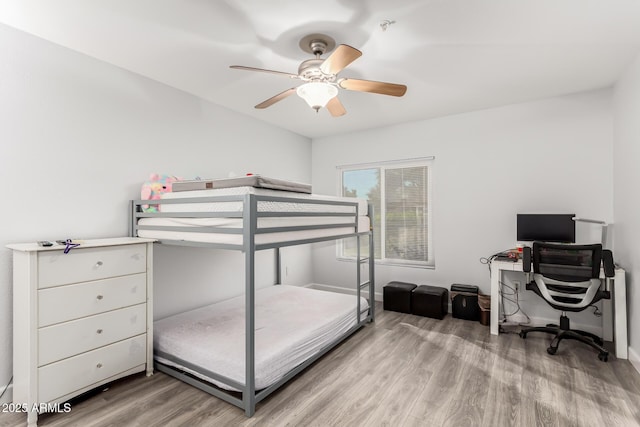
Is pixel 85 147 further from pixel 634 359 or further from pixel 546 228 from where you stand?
pixel 634 359

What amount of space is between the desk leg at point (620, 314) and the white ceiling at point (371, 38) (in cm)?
181

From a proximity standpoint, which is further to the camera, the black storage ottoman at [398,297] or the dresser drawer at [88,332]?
the black storage ottoman at [398,297]

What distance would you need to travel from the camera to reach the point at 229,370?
82.2 inches

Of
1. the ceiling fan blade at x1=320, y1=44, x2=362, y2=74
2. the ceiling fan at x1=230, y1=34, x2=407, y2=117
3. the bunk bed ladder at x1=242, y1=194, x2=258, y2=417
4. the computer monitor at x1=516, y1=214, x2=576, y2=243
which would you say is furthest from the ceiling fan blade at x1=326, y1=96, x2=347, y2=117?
the computer monitor at x1=516, y1=214, x2=576, y2=243

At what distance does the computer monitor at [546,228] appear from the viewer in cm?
306

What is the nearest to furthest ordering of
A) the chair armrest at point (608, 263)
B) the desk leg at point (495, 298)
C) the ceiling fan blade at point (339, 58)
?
the ceiling fan blade at point (339, 58) → the chair armrest at point (608, 263) → the desk leg at point (495, 298)

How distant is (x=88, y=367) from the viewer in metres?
2.03

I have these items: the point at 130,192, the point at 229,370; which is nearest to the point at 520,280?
the point at 229,370

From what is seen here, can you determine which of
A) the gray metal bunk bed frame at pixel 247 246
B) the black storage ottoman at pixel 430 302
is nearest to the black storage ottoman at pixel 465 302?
the black storage ottoman at pixel 430 302

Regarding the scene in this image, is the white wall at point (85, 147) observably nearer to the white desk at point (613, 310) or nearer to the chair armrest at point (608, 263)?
the white desk at point (613, 310)

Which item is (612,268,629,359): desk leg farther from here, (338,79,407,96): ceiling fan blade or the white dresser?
the white dresser

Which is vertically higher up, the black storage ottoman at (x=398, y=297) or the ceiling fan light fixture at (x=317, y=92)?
the ceiling fan light fixture at (x=317, y=92)

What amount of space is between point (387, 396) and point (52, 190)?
280cm

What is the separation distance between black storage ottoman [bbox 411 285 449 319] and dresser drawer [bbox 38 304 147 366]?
288 cm
